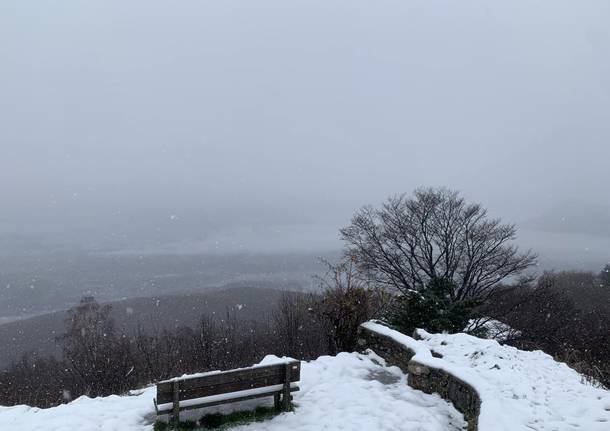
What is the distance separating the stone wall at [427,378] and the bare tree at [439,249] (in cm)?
1416

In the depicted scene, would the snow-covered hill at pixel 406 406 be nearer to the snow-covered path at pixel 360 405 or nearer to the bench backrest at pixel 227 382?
the snow-covered path at pixel 360 405

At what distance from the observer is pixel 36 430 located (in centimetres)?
756

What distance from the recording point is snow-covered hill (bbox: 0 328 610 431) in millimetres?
7039

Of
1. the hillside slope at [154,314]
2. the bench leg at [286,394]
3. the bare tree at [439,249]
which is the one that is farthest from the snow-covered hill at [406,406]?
the hillside slope at [154,314]

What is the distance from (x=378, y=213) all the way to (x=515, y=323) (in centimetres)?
1184

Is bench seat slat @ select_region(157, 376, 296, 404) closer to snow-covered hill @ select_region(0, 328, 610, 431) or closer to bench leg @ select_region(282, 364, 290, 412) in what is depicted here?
bench leg @ select_region(282, 364, 290, 412)

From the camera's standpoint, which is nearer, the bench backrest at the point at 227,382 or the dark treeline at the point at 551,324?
the bench backrest at the point at 227,382

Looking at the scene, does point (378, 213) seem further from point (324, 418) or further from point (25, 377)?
point (25, 377)

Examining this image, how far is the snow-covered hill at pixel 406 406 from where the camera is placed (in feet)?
23.1

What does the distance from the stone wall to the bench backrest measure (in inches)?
120

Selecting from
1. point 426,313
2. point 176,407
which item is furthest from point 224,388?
point 426,313

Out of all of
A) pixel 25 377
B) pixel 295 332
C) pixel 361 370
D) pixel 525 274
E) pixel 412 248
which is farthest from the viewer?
pixel 25 377

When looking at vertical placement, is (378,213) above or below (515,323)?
above

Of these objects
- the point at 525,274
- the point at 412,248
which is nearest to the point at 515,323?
the point at 525,274
